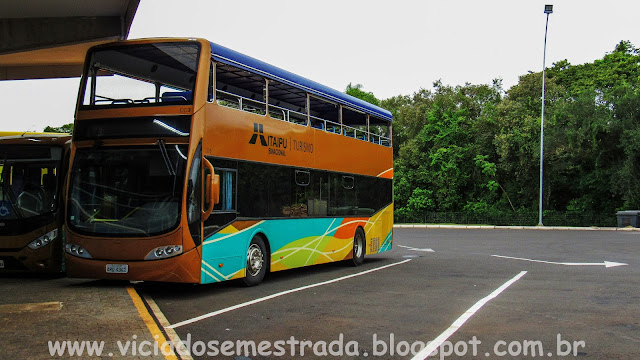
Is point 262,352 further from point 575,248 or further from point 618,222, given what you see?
point 618,222

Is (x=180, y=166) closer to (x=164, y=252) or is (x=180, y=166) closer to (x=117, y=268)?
(x=164, y=252)

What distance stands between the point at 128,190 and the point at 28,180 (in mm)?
3921

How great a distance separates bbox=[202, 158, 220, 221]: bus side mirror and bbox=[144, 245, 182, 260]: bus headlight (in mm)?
693

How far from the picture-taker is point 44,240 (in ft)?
44.2

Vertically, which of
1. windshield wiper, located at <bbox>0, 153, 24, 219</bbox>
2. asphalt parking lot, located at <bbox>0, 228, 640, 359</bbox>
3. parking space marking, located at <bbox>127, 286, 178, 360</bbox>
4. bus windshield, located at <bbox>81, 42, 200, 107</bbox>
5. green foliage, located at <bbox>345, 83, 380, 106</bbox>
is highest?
green foliage, located at <bbox>345, 83, 380, 106</bbox>

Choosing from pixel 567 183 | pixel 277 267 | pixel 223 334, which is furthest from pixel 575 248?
pixel 567 183

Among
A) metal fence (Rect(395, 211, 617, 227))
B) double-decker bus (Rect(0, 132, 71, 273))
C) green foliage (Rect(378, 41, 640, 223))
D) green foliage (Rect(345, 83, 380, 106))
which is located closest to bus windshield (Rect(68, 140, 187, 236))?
double-decker bus (Rect(0, 132, 71, 273))

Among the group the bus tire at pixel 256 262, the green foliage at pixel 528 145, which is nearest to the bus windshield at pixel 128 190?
the bus tire at pixel 256 262

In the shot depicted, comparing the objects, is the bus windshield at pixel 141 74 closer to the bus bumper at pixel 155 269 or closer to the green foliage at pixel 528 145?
the bus bumper at pixel 155 269

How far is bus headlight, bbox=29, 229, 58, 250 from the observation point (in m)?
13.4

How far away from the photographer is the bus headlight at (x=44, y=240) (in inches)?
529

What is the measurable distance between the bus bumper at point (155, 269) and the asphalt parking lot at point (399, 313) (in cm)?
31

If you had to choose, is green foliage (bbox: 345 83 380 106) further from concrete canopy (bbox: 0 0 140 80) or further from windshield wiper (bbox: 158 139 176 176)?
windshield wiper (bbox: 158 139 176 176)

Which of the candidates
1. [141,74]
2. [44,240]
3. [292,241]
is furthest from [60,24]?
[292,241]
